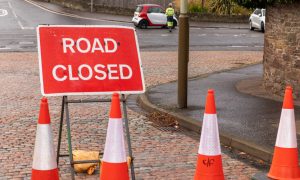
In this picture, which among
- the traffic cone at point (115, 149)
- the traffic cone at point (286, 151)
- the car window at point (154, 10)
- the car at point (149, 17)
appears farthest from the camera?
the car window at point (154, 10)

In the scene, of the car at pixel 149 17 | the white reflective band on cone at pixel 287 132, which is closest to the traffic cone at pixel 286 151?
the white reflective band on cone at pixel 287 132

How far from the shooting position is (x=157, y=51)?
24.3 metres

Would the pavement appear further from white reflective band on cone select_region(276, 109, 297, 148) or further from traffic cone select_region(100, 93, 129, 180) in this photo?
traffic cone select_region(100, 93, 129, 180)

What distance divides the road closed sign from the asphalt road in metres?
17.4

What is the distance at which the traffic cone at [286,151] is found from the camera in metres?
6.76

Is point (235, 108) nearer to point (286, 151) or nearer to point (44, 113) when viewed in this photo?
point (286, 151)

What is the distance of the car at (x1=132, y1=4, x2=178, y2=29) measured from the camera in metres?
37.4

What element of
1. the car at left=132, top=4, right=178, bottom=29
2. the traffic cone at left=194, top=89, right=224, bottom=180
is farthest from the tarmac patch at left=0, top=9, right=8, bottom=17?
the traffic cone at left=194, top=89, right=224, bottom=180

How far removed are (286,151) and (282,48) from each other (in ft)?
18.8

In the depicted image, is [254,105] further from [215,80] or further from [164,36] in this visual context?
[164,36]

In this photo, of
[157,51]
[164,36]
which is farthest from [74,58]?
[164,36]

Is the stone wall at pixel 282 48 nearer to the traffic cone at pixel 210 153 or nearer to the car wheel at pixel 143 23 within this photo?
the traffic cone at pixel 210 153

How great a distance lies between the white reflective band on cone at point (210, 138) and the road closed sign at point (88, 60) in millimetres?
861

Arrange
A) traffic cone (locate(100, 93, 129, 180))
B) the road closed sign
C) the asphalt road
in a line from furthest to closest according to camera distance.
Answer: the asphalt road, the road closed sign, traffic cone (locate(100, 93, 129, 180))
